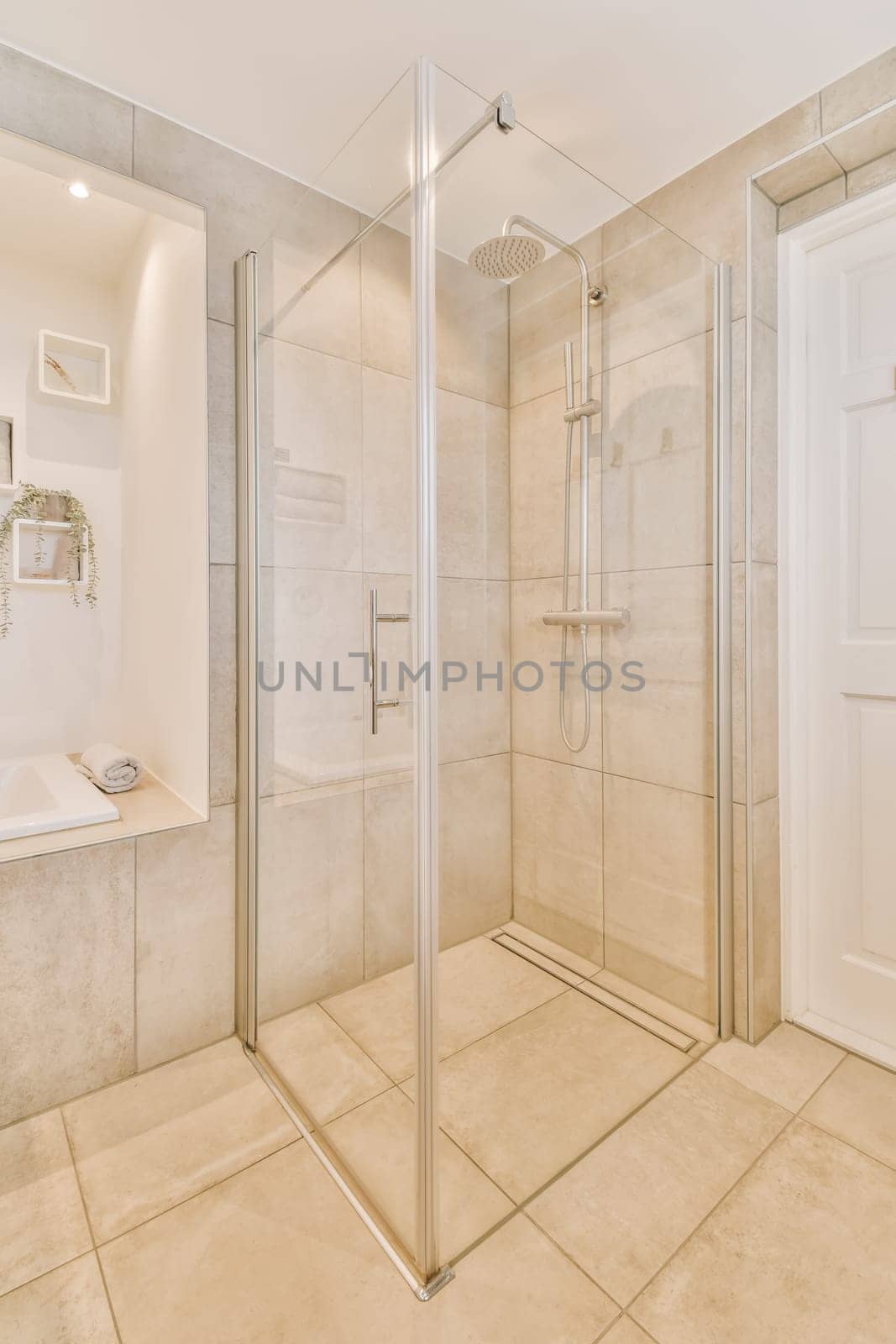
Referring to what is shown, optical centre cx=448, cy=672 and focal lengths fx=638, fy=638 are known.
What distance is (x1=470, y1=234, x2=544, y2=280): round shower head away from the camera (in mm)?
1170

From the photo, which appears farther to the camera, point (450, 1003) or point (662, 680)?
point (662, 680)

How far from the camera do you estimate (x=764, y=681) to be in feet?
5.69

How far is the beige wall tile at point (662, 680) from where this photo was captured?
154 centimetres

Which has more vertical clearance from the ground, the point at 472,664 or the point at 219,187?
the point at 219,187

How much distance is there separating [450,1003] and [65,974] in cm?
99

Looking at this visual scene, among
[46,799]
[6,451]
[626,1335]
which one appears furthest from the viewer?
[6,451]

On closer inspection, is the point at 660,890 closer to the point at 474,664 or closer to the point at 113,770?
the point at 474,664

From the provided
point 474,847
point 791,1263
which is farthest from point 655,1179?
point 474,847

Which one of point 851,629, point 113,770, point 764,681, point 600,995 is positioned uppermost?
point 851,629

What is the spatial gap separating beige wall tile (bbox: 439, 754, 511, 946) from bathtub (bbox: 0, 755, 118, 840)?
3.19ft

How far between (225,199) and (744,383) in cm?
147

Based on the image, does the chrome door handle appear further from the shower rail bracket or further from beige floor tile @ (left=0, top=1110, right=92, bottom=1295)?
beige floor tile @ (left=0, top=1110, right=92, bottom=1295)

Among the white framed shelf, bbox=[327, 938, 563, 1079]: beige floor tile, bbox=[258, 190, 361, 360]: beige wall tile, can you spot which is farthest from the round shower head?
the white framed shelf

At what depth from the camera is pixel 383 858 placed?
4.11 ft
